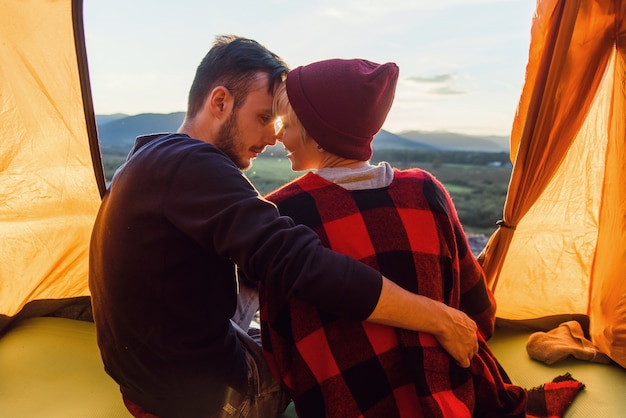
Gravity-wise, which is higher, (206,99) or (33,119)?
(206,99)

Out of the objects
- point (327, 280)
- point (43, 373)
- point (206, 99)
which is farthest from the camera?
point (43, 373)

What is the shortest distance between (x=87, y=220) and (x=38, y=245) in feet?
0.72

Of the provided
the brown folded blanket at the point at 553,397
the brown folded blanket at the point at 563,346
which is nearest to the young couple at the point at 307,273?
the brown folded blanket at the point at 553,397

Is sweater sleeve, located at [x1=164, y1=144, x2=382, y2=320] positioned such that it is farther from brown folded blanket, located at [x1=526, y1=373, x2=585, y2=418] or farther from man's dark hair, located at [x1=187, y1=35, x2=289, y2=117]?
brown folded blanket, located at [x1=526, y1=373, x2=585, y2=418]

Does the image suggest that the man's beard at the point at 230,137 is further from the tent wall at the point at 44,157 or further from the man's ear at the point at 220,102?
the tent wall at the point at 44,157

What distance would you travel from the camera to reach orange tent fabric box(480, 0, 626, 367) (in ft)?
6.20

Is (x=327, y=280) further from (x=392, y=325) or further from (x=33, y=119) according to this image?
(x=33, y=119)

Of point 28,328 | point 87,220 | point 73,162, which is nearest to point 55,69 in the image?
point 73,162

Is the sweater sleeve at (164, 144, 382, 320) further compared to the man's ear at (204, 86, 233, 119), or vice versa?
the man's ear at (204, 86, 233, 119)

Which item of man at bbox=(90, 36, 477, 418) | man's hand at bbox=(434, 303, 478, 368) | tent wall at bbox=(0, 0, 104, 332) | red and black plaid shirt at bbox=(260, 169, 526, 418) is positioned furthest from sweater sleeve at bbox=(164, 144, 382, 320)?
tent wall at bbox=(0, 0, 104, 332)

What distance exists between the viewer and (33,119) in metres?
2.05

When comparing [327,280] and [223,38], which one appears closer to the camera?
[327,280]

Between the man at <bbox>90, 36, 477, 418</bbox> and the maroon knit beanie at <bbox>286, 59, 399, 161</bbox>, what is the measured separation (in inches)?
9.6

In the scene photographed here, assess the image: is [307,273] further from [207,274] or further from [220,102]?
[220,102]
